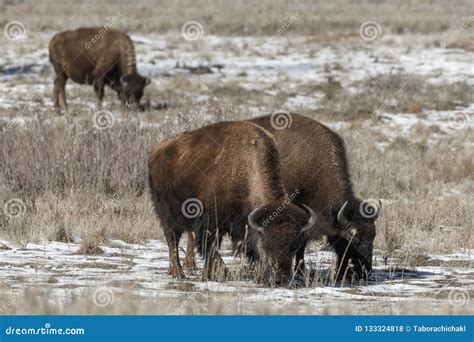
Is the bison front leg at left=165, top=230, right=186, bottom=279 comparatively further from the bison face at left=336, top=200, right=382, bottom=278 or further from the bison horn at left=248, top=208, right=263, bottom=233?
the bison face at left=336, top=200, right=382, bottom=278

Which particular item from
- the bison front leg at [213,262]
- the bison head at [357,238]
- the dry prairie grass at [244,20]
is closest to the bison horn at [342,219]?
the bison head at [357,238]

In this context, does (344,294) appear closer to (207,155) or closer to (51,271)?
(207,155)

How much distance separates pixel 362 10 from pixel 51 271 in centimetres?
4564

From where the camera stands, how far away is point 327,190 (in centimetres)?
1002

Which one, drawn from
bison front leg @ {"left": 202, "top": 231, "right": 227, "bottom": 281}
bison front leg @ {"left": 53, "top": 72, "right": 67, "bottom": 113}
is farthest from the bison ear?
bison front leg @ {"left": 202, "top": 231, "right": 227, "bottom": 281}

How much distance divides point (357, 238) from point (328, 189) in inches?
33.1

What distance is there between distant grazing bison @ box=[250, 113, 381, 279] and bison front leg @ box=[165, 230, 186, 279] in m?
1.19

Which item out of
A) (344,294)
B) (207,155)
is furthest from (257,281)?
(207,155)

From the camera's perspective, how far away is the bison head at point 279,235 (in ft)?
27.0

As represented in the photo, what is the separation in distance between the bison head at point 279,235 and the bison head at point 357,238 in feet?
3.71

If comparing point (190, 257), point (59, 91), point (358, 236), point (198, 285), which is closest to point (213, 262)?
point (198, 285)

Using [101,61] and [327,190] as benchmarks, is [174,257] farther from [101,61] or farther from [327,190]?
[101,61]

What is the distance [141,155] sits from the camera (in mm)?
14180

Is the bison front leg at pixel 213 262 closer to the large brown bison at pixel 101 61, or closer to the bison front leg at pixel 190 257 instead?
the bison front leg at pixel 190 257
